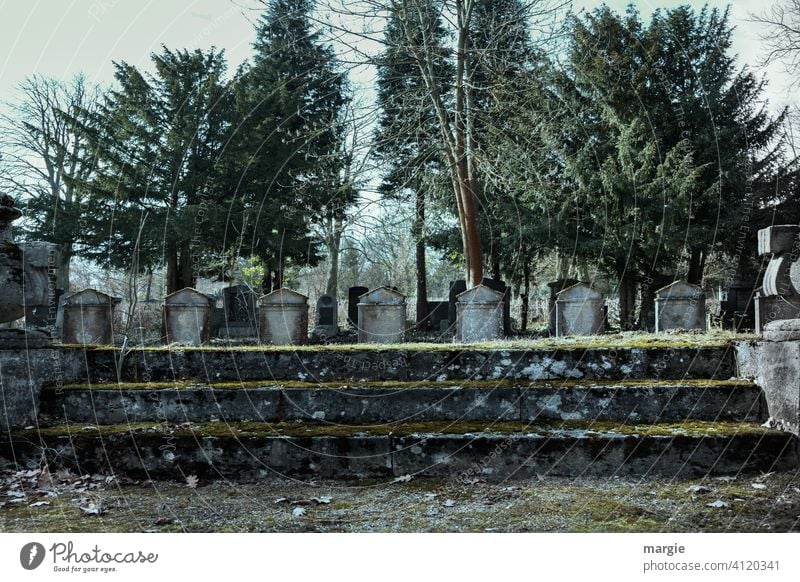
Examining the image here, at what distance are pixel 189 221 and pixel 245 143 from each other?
2454mm

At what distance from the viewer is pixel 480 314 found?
440 inches

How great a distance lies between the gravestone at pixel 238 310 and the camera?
16.4 metres

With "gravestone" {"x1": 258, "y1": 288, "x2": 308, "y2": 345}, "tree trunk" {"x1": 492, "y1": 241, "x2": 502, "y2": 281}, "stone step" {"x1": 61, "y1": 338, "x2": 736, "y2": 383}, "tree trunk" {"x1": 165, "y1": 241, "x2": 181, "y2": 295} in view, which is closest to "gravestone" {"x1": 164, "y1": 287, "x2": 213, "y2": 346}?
"gravestone" {"x1": 258, "y1": 288, "x2": 308, "y2": 345}

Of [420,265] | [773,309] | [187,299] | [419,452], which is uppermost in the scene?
[420,265]

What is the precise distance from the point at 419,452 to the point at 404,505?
2.05 feet

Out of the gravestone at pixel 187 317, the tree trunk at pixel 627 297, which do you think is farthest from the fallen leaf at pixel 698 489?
the tree trunk at pixel 627 297

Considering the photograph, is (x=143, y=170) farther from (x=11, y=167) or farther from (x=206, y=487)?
(x=206, y=487)

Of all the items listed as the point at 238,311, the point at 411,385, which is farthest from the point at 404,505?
the point at 238,311

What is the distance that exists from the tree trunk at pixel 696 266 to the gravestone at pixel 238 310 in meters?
11.7

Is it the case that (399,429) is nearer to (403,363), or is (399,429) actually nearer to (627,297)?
(403,363)

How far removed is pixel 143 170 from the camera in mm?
14539
